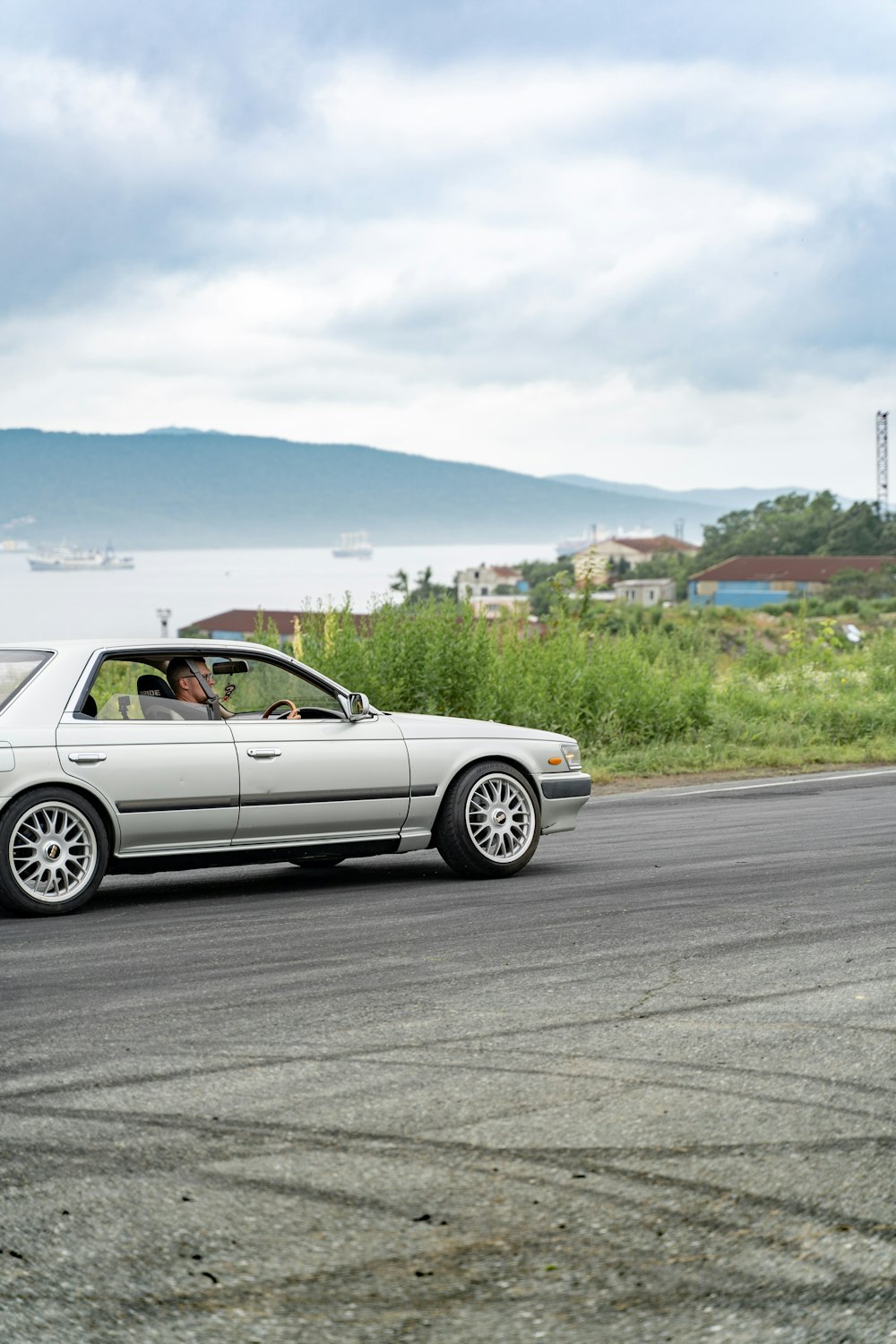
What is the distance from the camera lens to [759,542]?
178 meters

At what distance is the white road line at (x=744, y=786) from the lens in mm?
16547

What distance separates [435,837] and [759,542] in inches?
6802

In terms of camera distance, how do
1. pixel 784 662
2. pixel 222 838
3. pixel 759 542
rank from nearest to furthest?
pixel 222 838
pixel 784 662
pixel 759 542

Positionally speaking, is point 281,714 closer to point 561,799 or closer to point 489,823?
point 489,823

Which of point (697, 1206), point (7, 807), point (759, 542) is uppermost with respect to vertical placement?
point (759, 542)

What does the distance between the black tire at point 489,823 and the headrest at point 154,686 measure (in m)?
1.92

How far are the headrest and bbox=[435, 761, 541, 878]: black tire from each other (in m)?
1.92

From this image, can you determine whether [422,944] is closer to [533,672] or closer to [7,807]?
[7,807]

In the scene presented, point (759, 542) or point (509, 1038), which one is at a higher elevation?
point (759, 542)

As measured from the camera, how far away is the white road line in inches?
651

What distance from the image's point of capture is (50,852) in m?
8.84

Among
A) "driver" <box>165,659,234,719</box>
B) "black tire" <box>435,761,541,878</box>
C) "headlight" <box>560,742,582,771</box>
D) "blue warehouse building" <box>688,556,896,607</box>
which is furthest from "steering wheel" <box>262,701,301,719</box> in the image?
"blue warehouse building" <box>688,556,896,607</box>

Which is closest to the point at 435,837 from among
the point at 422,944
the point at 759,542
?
the point at 422,944

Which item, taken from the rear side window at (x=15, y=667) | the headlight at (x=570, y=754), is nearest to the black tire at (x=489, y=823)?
the headlight at (x=570, y=754)
